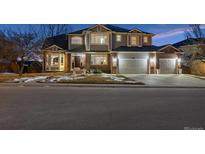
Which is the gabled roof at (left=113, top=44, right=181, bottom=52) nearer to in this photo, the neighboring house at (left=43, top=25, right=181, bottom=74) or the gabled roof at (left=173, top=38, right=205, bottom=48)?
the neighboring house at (left=43, top=25, right=181, bottom=74)

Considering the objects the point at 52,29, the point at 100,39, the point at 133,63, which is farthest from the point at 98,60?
the point at 100,39

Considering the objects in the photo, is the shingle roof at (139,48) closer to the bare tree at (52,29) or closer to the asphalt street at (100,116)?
the bare tree at (52,29)

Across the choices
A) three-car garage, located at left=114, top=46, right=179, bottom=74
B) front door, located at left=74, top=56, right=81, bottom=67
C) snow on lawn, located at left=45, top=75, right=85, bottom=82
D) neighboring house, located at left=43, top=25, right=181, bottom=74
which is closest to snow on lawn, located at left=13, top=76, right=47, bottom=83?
snow on lawn, located at left=45, top=75, right=85, bottom=82

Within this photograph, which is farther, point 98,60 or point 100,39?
point 100,39

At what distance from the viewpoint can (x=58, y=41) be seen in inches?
782

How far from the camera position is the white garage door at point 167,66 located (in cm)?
1582

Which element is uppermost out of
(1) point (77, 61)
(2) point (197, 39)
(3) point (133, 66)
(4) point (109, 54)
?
(2) point (197, 39)

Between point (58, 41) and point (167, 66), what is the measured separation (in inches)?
366

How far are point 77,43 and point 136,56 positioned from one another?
593cm

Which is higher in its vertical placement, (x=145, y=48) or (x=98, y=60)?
(x=145, y=48)

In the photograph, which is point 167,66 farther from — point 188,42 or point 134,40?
point 134,40

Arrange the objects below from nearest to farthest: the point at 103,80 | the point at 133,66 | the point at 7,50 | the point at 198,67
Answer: the point at 7,50 < the point at 198,67 < the point at 103,80 < the point at 133,66

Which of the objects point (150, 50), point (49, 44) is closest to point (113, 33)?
point (150, 50)

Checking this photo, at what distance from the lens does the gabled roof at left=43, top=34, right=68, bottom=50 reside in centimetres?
1767
